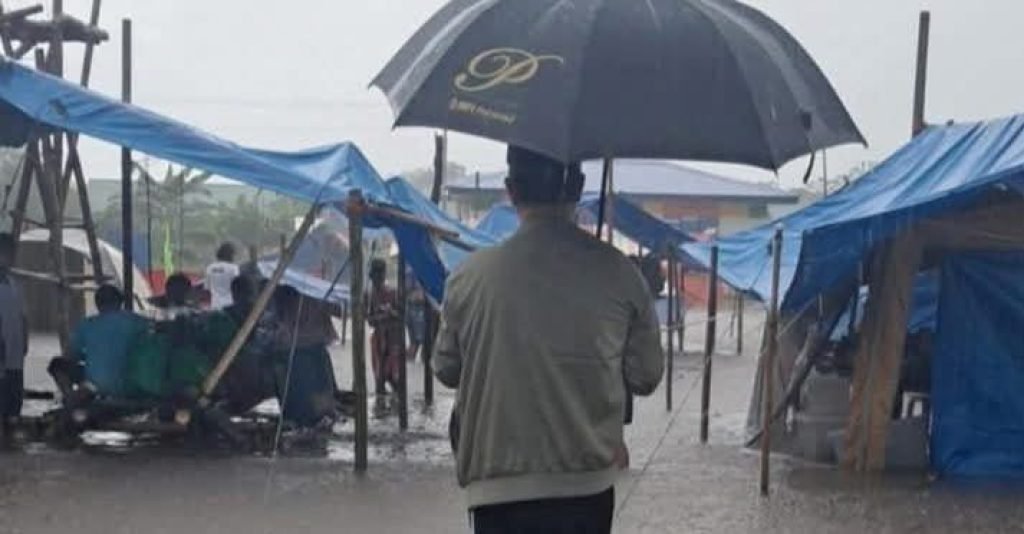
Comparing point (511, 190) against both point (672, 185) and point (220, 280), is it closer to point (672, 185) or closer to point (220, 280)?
point (220, 280)

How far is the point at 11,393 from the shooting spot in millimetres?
11391

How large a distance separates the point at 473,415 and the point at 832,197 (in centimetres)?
972

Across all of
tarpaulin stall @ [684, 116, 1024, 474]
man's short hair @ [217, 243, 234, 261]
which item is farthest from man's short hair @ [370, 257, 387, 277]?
tarpaulin stall @ [684, 116, 1024, 474]

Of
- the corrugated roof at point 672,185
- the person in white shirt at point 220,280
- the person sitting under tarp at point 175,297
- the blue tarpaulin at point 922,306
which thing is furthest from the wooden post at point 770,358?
the corrugated roof at point 672,185

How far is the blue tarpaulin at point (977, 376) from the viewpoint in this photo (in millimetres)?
11117

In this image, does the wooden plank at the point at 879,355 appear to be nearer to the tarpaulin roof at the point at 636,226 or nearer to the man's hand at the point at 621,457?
the man's hand at the point at 621,457

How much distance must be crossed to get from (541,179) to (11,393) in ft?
28.5

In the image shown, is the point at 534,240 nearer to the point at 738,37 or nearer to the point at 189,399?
the point at 738,37

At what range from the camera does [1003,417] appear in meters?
11.2

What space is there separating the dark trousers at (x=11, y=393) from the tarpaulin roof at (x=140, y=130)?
2144 millimetres

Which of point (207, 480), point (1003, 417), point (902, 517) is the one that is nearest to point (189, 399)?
point (207, 480)

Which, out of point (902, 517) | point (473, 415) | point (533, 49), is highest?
point (533, 49)

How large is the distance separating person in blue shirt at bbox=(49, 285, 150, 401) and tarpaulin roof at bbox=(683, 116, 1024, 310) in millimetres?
5135

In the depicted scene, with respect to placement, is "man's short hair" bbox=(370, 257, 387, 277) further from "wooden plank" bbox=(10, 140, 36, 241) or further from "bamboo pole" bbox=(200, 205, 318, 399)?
"bamboo pole" bbox=(200, 205, 318, 399)
